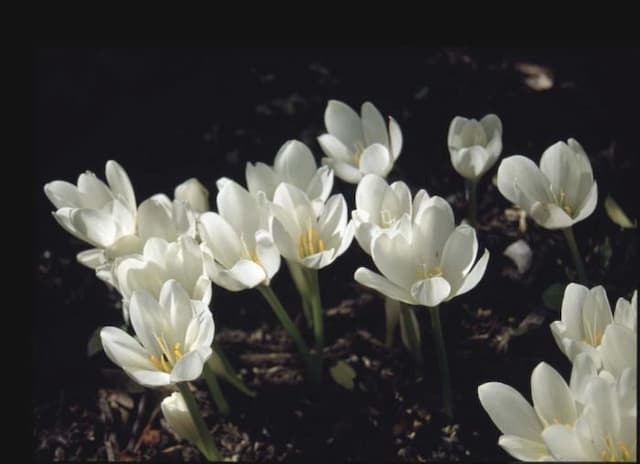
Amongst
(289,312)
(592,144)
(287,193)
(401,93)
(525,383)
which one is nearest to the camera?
(287,193)

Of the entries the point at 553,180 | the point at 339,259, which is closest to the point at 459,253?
the point at 553,180

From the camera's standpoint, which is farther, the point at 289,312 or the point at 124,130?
the point at 124,130

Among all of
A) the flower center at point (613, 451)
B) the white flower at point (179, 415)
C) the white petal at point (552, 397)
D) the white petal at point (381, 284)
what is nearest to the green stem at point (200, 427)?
the white flower at point (179, 415)

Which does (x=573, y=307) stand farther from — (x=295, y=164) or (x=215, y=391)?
(x=215, y=391)

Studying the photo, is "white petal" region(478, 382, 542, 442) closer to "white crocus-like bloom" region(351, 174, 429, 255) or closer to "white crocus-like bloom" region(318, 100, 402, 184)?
"white crocus-like bloom" region(351, 174, 429, 255)

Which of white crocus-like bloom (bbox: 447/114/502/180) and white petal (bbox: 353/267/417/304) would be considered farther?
white crocus-like bloom (bbox: 447/114/502/180)

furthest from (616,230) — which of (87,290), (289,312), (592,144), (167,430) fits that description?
(87,290)

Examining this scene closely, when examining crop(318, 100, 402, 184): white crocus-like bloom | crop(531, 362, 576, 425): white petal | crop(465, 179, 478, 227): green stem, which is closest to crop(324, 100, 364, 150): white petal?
crop(318, 100, 402, 184): white crocus-like bloom

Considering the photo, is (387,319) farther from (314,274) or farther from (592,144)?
(592,144)
